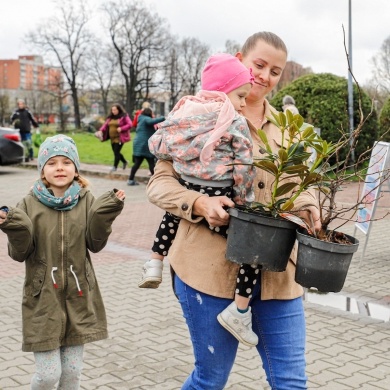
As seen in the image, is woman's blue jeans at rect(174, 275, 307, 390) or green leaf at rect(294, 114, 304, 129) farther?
woman's blue jeans at rect(174, 275, 307, 390)

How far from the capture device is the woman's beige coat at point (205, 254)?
2.47 m

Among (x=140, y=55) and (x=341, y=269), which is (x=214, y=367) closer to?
(x=341, y=269)

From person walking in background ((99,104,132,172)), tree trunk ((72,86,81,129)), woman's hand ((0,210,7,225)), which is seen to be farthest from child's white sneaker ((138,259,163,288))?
tree trunk ((72,86,81,129))

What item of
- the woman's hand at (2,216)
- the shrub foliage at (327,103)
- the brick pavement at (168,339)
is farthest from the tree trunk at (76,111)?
the woman's hand at (2,216)

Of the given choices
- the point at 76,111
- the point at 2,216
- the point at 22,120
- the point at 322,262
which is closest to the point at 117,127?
the point at 22,120

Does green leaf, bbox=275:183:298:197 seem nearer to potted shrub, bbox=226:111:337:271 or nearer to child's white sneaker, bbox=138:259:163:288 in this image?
potted shrub, bbox=226:111:337:271

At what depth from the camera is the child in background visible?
9.98 feet

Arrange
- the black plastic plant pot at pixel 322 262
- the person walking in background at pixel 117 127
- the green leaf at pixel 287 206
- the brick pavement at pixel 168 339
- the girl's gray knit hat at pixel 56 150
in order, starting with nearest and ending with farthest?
the black plastic plant pot at pixel 322 262, the green leaf at pixel 287 206, the girl's gray knit hat at pixel 56 150, the brick pavement at pixel 168 339, the person walking in background at pixel 117 127

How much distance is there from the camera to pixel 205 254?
2.49 meters

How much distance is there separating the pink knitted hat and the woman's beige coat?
0.86 ft

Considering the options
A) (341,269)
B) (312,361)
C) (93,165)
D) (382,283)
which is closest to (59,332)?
(341,269)

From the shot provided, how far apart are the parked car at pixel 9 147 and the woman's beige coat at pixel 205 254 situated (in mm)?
15877

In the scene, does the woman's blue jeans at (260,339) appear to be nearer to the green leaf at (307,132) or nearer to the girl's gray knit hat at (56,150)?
the green leaf at (307,132)

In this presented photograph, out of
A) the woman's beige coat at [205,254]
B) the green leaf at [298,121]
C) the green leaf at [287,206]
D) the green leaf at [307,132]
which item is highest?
the green leaf at [298,121]
